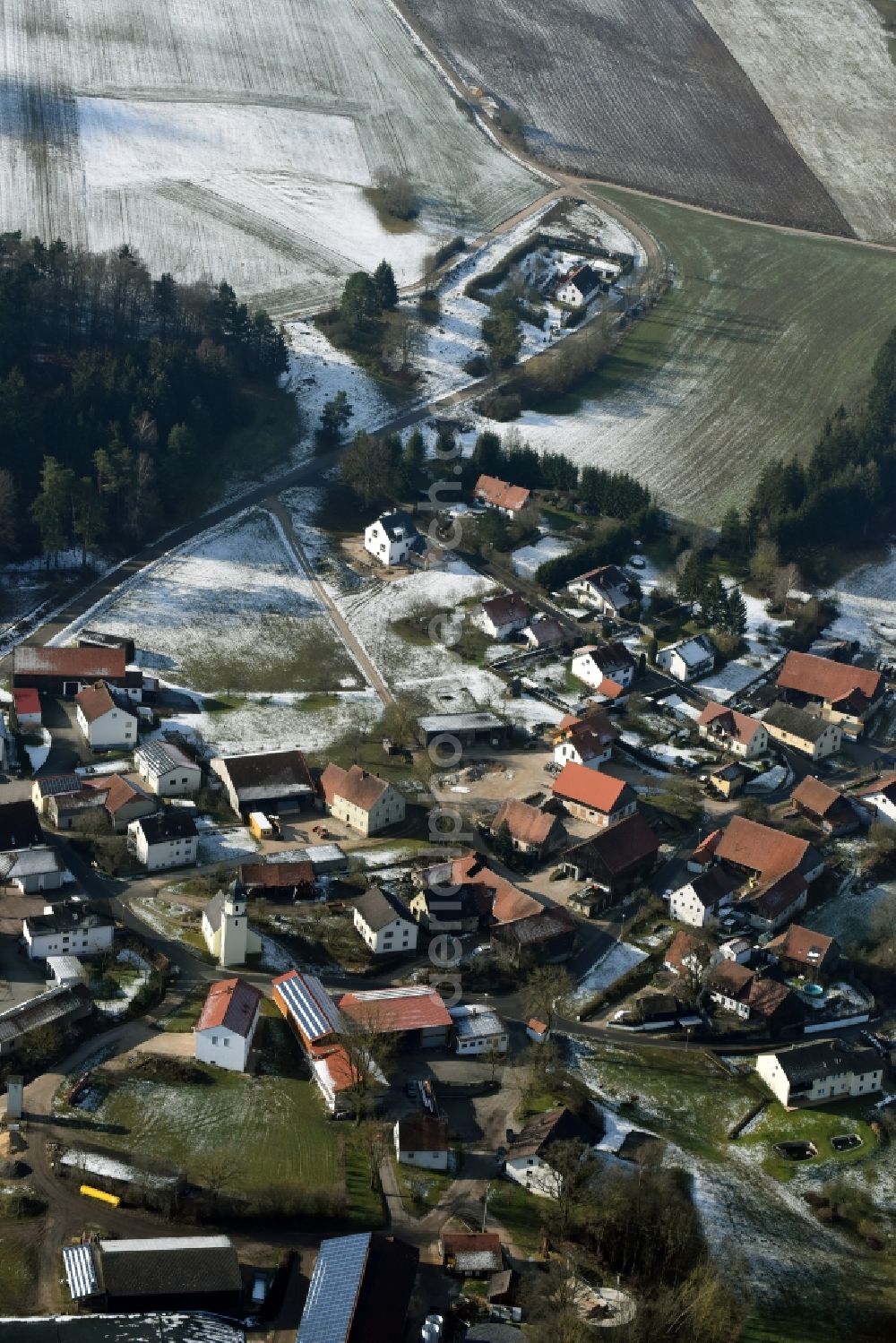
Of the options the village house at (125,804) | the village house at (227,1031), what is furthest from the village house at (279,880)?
the village house at (227,1031)

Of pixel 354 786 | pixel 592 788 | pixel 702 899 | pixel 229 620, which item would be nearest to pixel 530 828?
pixel 592 788

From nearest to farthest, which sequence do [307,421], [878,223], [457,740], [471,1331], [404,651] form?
1. [471,1331]
2. [457,740]
3. [404,651]
4. [307,421]
5. [878,223]

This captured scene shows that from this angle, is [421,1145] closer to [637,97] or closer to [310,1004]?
[310,1004]

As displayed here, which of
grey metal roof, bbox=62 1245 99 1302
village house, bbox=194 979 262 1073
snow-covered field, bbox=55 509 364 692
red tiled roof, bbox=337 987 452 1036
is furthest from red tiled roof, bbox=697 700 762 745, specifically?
grey metal roof, bbox=62 1245 99 1302

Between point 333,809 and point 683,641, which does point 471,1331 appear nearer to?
point 333,809

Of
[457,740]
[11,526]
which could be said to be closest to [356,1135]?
[457,740]
